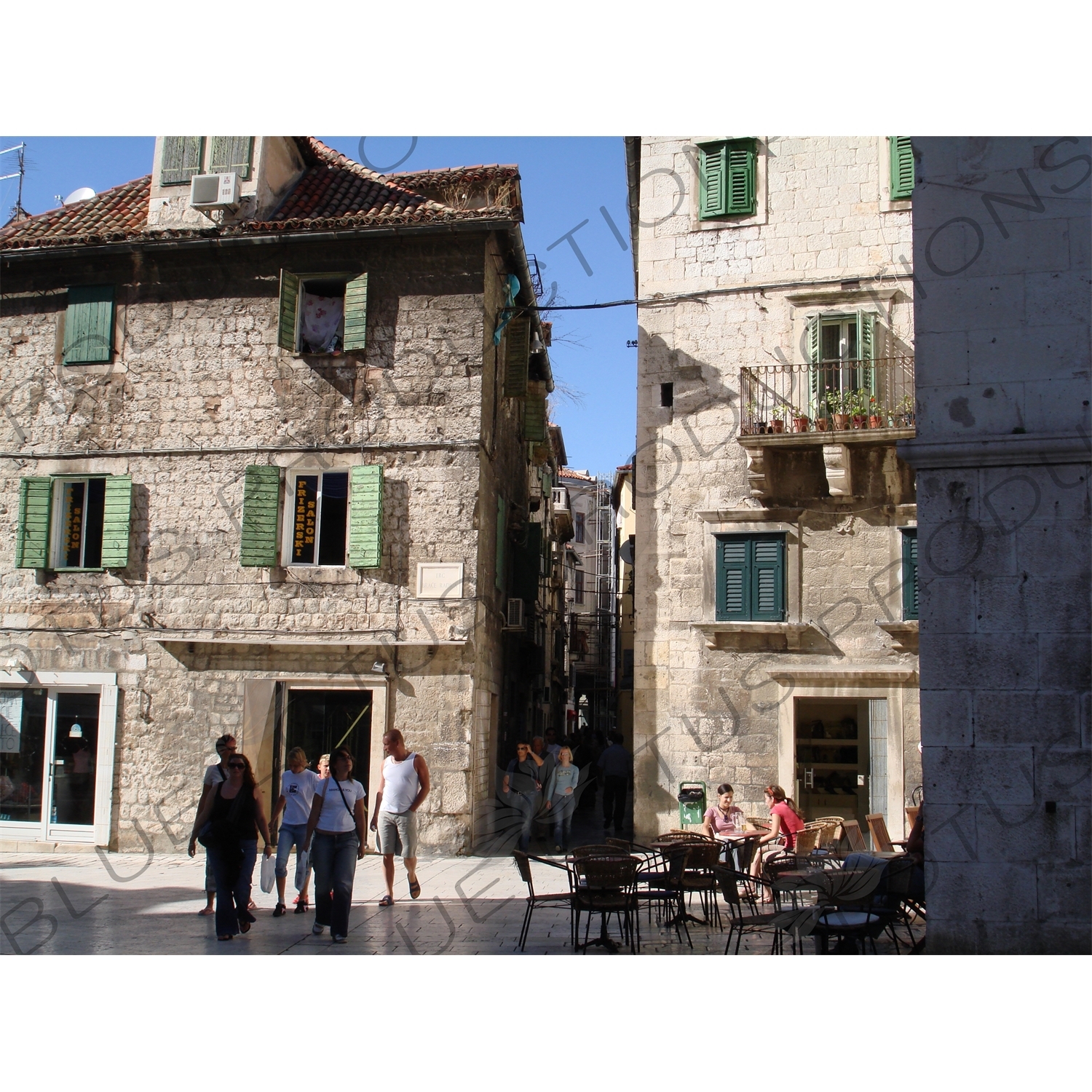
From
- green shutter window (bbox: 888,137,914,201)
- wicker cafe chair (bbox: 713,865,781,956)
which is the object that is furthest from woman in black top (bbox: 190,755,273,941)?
green shutter window (bbox: 888,137,914,201)

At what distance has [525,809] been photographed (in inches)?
608

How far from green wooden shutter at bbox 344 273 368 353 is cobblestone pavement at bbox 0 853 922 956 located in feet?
24.1

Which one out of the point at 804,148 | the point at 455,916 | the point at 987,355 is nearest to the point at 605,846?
the point at 455,916

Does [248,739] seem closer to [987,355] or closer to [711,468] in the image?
[711,468]

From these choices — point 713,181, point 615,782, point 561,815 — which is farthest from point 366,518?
point 713,181

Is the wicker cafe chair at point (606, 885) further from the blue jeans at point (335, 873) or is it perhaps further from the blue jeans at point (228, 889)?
the blue jeans at point (228, 889)

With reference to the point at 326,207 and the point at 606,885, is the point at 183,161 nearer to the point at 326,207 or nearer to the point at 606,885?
the point at 326,207

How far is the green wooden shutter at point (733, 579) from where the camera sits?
14.7 metres

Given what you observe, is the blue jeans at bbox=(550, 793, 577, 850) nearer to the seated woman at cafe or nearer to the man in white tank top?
the seated woman at cafe

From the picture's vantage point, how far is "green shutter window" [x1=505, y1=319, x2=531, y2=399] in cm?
1709

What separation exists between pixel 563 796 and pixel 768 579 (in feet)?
13.9

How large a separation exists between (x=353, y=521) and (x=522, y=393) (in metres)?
3.99

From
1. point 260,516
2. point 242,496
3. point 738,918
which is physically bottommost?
point 738,918

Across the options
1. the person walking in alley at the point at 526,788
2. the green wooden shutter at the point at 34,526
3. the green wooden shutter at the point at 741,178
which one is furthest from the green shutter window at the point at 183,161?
the person walking in alley at the point at 526,788
